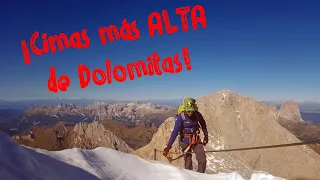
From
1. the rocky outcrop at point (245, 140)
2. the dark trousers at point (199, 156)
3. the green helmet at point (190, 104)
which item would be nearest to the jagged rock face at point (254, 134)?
the rocky outcrop at point (245, 140)

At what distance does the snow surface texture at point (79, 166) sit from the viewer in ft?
17.3

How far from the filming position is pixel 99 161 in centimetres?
772

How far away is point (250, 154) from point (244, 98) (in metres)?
30.1

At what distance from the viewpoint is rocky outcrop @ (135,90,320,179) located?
81188 mm

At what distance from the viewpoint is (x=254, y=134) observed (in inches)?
3868

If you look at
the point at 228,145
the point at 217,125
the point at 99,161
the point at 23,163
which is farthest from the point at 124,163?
the point at 217,125

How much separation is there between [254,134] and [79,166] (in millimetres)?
97629

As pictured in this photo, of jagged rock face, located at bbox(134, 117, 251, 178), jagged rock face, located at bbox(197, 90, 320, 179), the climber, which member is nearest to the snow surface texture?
the climber

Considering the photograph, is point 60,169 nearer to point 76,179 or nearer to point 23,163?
point 76,179

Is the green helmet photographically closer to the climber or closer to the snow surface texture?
the climber

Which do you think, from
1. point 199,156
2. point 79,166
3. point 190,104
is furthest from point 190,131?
point 79,166

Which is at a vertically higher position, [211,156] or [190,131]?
[190,131]

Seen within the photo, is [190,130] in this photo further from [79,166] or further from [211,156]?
[211,156]

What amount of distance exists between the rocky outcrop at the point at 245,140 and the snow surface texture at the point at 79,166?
178 feet
